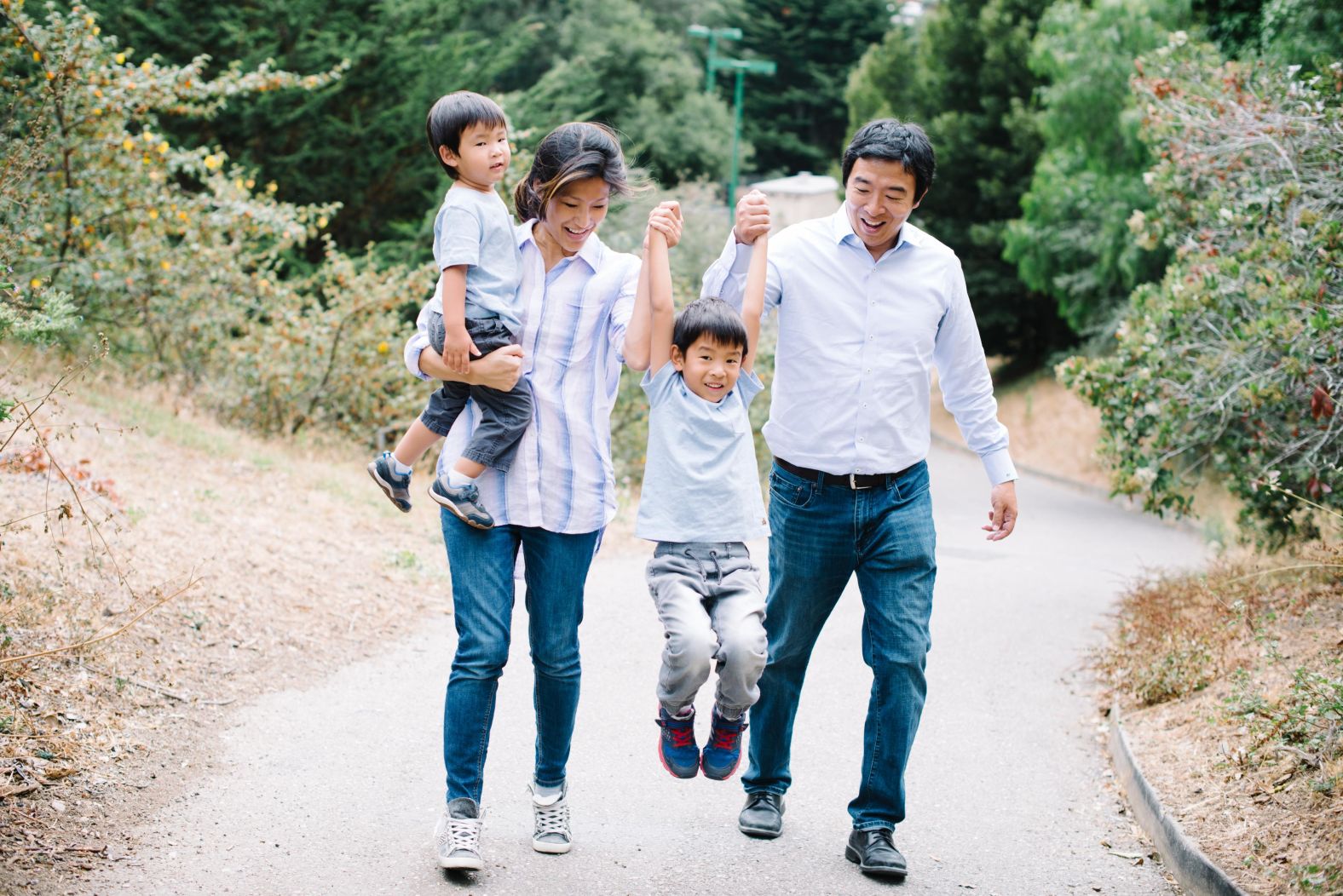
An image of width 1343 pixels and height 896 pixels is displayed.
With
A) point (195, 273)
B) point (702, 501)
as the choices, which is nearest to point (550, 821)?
point (702, 501)

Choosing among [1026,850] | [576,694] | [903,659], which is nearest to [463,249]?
[576,694]

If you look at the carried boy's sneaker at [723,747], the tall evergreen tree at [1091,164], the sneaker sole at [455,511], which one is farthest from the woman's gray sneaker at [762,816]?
the tall evergreen tree at [1091,164]

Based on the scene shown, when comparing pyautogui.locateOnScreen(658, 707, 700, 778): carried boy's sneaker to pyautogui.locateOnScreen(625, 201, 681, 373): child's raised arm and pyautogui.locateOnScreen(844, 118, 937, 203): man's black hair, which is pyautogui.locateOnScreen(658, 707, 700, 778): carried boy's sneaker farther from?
pyautogui.locateOnScreen(844, 118, 937, 203): man's black hair

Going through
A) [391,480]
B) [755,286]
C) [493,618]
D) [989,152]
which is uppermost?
[989,152]

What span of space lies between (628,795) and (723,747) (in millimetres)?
999

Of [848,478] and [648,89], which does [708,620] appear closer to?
[848,478]

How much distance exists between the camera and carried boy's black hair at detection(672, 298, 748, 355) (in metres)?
3.85

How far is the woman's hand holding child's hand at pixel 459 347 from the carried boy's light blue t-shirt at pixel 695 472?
1.67ft

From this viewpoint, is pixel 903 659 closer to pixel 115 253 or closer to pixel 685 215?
pixel 115 253

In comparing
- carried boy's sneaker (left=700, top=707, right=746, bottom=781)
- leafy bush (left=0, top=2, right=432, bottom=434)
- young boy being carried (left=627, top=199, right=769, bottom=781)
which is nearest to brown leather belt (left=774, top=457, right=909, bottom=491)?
young boy being carried (left=627, top=199, right=769, bottom=781)

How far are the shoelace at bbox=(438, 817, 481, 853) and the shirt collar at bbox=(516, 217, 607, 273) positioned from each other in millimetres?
1579

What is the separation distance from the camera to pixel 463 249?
3701mm

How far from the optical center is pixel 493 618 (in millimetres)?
3805

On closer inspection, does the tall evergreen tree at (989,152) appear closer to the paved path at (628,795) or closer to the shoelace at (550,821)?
the paved path at (628,795)
